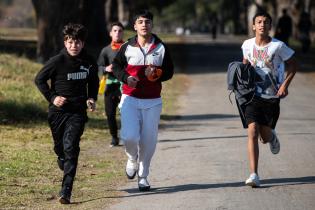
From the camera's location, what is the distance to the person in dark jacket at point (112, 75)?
1312 cm

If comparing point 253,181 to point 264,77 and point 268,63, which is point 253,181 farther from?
point 268,63

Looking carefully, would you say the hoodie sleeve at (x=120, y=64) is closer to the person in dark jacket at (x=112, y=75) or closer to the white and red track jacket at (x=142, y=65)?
the white and red track jacket at (x=142, y=65)

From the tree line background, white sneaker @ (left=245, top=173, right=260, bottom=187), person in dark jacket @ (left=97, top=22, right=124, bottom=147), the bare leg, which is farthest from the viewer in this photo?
the tree line background

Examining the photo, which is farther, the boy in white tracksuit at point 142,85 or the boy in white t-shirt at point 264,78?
the boy in white t-shirt at point 264,78

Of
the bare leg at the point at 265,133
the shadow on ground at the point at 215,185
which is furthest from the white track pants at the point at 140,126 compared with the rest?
the bare leg at the point at 265,133

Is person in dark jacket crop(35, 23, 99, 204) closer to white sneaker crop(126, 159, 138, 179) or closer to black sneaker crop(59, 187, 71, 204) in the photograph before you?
black sneaker crop(59, 187, 71, 204)

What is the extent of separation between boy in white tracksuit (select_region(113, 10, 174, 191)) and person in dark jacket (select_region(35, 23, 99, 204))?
17.3 inches

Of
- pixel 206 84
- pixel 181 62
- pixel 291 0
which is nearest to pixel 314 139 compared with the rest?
pixel 206 84

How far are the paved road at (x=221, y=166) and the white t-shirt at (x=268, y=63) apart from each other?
1.06 metres

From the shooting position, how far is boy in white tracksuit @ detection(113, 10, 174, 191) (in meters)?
9.67

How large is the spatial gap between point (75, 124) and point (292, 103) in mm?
12471

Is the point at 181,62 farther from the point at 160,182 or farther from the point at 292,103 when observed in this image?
the point at 160,182

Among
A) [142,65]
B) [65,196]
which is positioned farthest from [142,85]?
[65,196]

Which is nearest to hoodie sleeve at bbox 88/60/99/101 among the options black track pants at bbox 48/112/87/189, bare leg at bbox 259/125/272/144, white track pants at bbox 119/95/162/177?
black track pants at bbox 48/112/87/189
